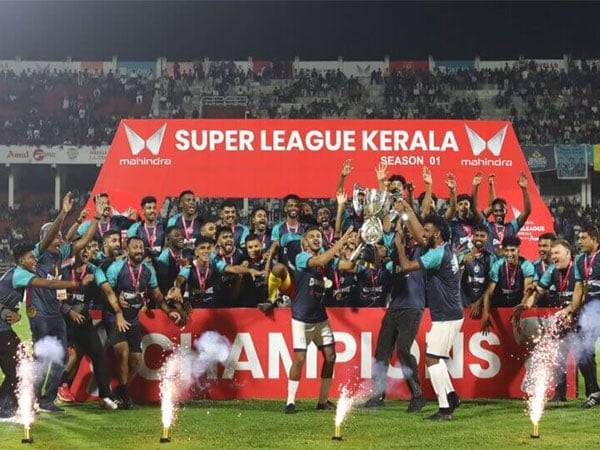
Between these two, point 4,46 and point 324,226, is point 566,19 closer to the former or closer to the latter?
point 4,46

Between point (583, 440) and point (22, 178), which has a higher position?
point (22, 178)

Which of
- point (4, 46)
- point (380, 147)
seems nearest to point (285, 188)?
point (380, 147)

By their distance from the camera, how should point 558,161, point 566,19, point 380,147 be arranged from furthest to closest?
point 566,19
point 558,161
point 380,147

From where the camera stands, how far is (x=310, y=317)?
905cm

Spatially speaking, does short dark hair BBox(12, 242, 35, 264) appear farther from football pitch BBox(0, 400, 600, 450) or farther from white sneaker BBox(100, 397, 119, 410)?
white sneaker BBox(100, 397, 119, 410)

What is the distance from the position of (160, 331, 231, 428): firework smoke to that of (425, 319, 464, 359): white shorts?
256 cm

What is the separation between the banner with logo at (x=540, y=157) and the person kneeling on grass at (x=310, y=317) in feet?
84.8

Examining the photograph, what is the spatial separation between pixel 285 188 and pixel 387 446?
8.32m

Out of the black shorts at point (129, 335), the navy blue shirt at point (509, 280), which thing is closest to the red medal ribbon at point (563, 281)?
the navy blue shirt at point (509, 280)

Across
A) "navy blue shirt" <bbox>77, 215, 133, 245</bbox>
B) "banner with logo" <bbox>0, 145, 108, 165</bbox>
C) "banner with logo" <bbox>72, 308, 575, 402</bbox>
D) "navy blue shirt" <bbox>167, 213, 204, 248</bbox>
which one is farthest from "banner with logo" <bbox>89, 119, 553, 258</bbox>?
"banner with logo" <bbox>0, 145, 108, 165</bbox>

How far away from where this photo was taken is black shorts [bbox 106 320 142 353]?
31.1 feet

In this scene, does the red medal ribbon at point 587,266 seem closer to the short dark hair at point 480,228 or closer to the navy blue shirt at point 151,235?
the short dark hair at point 480,228

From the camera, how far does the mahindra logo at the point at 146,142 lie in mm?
14938

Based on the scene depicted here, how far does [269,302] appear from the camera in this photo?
10.1 m
